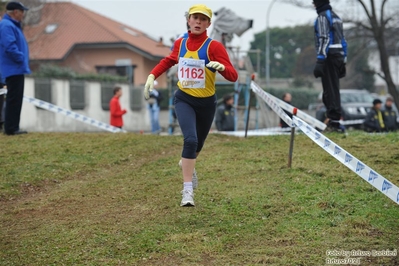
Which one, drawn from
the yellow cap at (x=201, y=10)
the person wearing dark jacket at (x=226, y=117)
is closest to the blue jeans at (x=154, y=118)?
the person wearing dark jacket at (x=226, y=117)

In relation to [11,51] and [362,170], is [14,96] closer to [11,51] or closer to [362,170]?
[11,51]

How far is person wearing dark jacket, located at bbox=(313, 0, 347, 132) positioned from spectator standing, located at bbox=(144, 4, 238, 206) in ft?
14.6

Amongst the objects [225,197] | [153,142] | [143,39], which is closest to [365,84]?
[143,39]

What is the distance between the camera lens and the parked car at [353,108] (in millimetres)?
25781

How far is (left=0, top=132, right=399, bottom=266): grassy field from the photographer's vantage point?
21.2 feet

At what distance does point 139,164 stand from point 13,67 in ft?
10.5

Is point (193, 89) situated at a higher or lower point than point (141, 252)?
higher

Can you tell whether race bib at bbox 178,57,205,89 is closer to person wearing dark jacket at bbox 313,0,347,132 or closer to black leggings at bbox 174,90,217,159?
black leggings at bbox 174,90,217,159

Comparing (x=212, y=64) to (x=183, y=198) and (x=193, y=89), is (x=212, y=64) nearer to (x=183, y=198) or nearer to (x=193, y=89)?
(x=193, y=89)

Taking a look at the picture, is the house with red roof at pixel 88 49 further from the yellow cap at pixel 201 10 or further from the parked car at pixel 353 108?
the yellow cap at pixel 201 10

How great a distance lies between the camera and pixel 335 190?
854 centimetres

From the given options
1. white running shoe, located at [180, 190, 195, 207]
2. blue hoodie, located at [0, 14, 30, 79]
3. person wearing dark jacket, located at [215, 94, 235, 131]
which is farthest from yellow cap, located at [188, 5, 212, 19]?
person wearing dark jacket, located at [215, 94, 235, 131]

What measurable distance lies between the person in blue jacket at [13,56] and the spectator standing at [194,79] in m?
5.49

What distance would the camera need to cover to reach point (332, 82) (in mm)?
12336
